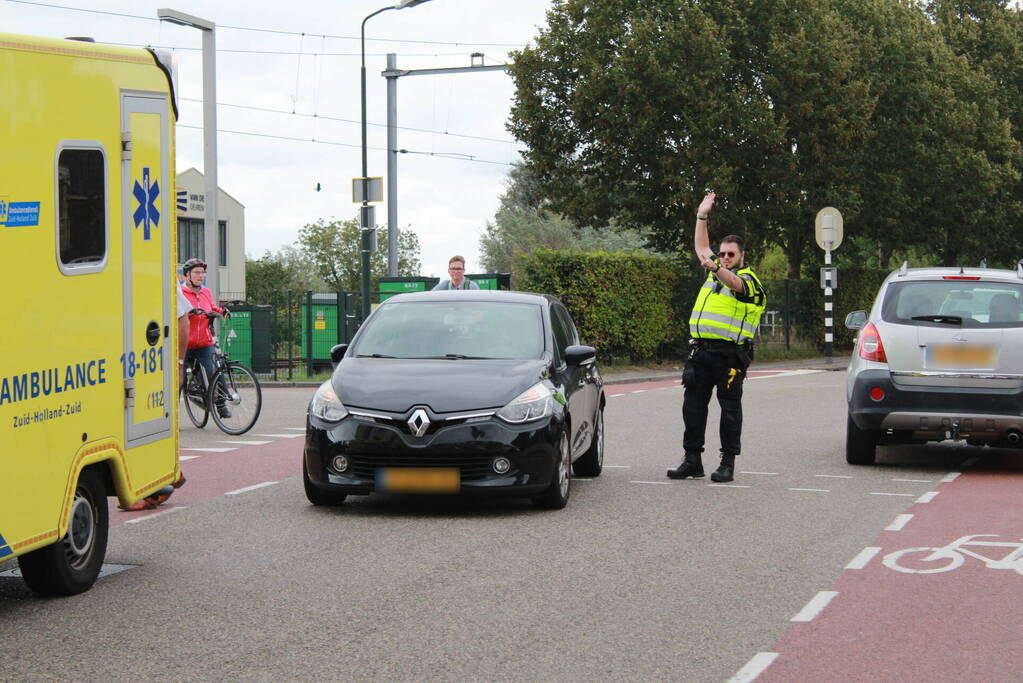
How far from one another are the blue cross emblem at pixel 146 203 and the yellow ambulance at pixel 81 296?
1cm

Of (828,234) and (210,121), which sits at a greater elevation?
(210,121)

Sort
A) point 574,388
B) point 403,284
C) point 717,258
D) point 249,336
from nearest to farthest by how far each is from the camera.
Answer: point 574,388 → point 717,258 → point 403,284 → point 249,336

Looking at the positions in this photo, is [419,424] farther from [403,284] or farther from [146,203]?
[403,284]

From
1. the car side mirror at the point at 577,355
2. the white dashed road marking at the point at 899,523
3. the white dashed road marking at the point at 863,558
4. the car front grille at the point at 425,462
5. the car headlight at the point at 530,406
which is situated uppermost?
the car side mirror at the point at 577,355

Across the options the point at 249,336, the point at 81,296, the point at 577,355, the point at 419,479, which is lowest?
the point at 249,336

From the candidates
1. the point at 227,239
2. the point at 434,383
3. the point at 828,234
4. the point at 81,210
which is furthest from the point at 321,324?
the point at 227,239

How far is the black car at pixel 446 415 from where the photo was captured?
29.1 ft

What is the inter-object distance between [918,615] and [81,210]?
4246 millimetres

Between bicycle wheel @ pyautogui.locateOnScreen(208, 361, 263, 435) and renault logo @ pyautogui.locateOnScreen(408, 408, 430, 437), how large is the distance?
6.24 meters

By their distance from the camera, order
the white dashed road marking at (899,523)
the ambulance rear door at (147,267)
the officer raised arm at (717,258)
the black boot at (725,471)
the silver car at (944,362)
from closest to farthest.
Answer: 1. the ambulance rear door at (147,267)
2. the white dashed road marking at (899,523)
3. the officer raised arm at (717,258)
4. the black boot at (725,471)
5. the silver car at (944,362)

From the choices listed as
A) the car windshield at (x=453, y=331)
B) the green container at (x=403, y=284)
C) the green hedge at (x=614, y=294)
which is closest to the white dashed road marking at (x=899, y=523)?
the car windshield at (x=453, y=331)

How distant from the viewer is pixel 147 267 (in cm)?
738

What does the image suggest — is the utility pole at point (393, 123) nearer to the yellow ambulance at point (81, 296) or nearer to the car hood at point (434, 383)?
the car hood at point (434, 383)

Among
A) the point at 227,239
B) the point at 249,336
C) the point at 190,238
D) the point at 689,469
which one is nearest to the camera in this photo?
the point at 689,469
